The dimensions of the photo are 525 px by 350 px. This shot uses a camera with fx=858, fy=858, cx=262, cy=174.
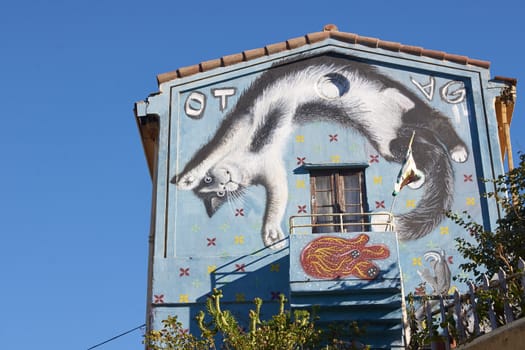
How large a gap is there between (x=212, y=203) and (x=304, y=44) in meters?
4.55

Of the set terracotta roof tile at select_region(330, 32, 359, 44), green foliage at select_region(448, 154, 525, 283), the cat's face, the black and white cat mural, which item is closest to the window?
the black and white cat mural

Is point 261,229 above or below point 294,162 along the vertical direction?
below

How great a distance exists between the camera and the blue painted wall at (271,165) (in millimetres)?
17125

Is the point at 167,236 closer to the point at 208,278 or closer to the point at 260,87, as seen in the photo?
the point at 208,278

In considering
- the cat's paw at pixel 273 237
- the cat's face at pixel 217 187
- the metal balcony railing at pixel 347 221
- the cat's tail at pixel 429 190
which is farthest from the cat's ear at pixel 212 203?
the cat's tail at pixel 429 190

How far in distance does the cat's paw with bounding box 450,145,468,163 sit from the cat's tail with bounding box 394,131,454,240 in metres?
0.13

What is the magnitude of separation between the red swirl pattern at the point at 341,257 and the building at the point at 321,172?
0.08ft

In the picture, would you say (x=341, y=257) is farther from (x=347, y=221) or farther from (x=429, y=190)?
(x=429, y=190)

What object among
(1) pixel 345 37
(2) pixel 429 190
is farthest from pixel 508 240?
Answer: (1) pixel 345 37

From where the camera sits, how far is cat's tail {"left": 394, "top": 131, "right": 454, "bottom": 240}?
58.0 feet

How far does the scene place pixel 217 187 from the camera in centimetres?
1816

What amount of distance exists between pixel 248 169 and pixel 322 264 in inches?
131

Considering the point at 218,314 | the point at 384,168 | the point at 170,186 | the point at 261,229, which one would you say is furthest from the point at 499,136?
the point at 218,314

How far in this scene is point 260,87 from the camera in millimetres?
19406
